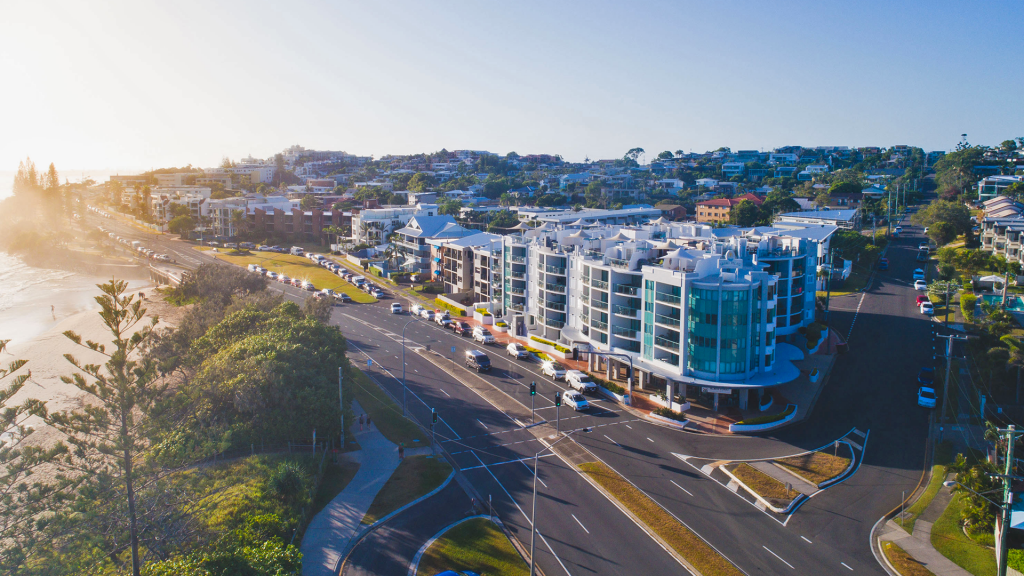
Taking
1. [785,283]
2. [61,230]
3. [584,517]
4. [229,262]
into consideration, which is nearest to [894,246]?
[785,283]

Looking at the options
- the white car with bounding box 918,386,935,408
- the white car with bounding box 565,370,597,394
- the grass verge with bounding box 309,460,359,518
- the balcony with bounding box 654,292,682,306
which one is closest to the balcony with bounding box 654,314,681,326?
the balcony with bounding box 654,292,682,306

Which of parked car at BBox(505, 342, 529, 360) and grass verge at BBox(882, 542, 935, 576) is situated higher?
parked car at BBox(505, 342, 529, 360)

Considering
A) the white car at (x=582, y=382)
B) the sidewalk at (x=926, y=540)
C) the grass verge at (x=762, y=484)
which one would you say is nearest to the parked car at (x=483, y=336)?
the white car at (x=582, y=382)

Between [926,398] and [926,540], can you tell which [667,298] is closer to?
[926,398]

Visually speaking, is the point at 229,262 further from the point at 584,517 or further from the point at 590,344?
the point at 584,517

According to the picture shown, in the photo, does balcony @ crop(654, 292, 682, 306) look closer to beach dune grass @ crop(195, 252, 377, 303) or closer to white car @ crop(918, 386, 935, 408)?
white car @ crop(918, 386, 935, 408)

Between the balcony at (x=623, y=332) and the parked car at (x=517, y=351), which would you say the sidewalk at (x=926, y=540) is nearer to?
the balcony at (x=623, y=332)

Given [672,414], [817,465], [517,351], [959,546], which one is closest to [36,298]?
[517,351]
